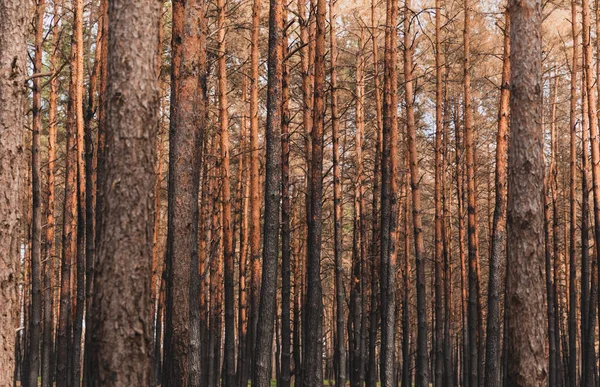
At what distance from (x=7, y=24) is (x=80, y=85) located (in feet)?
19.5

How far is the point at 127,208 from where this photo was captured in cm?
430

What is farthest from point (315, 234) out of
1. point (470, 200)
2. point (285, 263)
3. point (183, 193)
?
point (470, 200)

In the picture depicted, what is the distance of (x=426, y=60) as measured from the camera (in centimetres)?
1872

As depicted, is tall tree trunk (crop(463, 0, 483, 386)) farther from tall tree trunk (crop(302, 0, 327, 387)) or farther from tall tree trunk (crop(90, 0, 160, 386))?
tall tree trunk (crop(90, 0, 160, 386))

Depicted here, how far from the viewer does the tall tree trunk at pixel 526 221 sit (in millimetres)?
5137

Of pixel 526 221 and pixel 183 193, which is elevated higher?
pixel 183 193

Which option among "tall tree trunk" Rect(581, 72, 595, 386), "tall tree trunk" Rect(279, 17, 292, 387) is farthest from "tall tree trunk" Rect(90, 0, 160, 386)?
"tall tree trunk" Rect(581, 72, 595, 386)

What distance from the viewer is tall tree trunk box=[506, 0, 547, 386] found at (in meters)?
5.14

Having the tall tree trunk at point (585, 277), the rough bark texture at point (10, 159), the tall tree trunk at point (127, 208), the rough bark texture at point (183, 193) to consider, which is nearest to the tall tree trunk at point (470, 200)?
the tall tree trunk at point (585, 277)

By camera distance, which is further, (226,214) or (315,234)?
(226,214)

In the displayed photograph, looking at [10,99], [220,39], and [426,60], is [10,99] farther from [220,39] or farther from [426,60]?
[426,60]

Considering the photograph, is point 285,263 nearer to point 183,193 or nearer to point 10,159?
point 183,193

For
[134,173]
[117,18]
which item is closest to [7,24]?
[117,18]

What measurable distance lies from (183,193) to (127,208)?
8.93 feet
